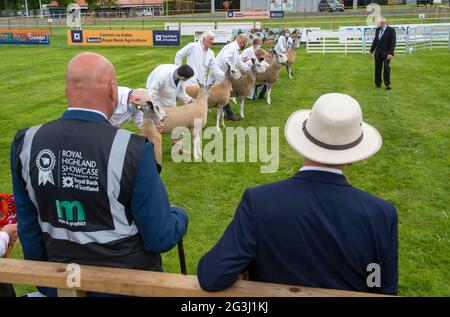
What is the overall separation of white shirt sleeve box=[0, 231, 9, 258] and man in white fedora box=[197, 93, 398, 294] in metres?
1.52

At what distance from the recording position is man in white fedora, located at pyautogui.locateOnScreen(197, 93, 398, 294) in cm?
196

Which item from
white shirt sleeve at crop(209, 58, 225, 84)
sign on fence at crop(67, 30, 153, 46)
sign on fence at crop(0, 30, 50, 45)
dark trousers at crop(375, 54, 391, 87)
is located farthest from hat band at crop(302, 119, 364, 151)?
sign on fence at crop(0, 30, 50, 45)

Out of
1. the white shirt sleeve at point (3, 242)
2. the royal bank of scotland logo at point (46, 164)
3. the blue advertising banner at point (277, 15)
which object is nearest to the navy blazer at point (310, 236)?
the royal bank of scotland logo at point (46, 164)

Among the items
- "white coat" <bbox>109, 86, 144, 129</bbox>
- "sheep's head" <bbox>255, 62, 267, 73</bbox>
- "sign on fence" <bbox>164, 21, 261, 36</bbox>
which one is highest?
"sign on fence" <bbox>164, 21, 261, 36</bbox>

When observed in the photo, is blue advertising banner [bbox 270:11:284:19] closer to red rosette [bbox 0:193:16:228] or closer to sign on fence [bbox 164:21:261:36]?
sign on fence [bbox 164:21:261:36]

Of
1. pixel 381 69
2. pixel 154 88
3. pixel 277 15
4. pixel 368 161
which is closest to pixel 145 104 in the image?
pixel 154 88

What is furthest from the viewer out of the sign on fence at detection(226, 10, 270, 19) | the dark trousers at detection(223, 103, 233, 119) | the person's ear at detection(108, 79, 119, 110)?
the sign on fence at detection(226, 10, 270, 19)

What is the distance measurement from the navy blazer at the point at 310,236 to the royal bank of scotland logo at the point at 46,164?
3.02ft

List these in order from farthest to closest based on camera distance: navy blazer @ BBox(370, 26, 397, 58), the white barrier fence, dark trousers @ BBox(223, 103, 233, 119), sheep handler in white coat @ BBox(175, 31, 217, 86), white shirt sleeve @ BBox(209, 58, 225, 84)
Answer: the white barrier fence → navy blazer @ BBox(370, 26, 397, 58) → dark trousers @ BBox(223, 103, 233, 119) → white shirt sleeve @ BBox(209, 58, 225, 84) → sheep handler in white coat @ BBox(175, 31, 217, 86)

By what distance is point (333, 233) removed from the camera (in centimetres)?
195
